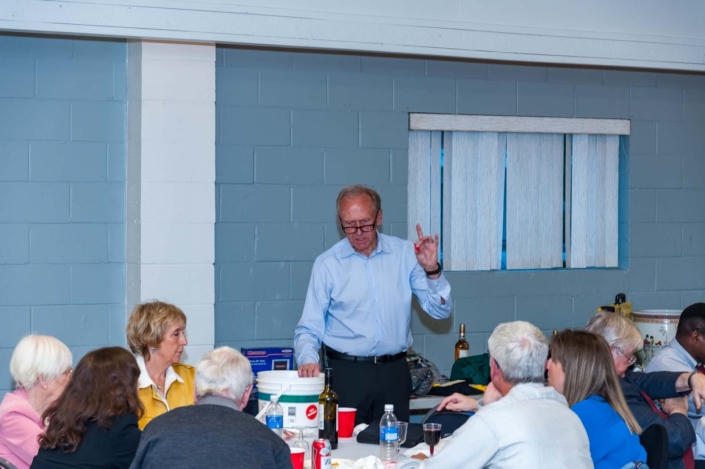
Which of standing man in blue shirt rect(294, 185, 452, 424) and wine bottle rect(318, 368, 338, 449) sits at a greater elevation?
standing man in blue shirt rect(294, 185, 452, 424)

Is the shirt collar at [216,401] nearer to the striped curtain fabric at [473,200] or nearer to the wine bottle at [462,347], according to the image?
the wine bottle at [462,347]

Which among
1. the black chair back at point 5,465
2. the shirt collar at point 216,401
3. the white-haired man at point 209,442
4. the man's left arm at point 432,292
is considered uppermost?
the man's left arm at point 432,292

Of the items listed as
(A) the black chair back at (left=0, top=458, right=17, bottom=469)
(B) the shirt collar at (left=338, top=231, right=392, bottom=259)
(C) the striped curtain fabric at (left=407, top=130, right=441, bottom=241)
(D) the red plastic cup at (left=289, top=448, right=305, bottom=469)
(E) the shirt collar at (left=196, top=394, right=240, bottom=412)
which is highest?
(C) the striped curtain fabric at (left=407, top=130, right=441, bottom=241)

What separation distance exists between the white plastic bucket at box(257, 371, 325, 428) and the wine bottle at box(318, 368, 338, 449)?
1.6 inches

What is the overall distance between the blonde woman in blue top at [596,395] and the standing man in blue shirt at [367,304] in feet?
4.04

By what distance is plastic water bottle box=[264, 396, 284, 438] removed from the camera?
3156 millimetres

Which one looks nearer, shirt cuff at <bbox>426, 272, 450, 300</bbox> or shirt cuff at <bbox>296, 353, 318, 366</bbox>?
shirt cuff at <bbox>296, 353, 318, 366</bbox>

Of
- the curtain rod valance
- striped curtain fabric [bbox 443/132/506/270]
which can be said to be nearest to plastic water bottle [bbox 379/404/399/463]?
striped curtain fabric [bbox 443/132/506/270]

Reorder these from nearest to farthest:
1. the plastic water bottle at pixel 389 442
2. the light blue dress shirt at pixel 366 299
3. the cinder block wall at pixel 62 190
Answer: the plastic water bottle at pixel 389 442, the light blue dress shirt at pixel 366 299, the cinder block wall at pixel 62 190

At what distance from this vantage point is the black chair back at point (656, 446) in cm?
284

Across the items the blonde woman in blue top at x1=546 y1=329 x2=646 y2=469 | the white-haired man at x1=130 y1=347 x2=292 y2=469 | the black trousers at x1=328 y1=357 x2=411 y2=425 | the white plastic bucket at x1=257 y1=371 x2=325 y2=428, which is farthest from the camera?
the black trousers at x1=328 y1=357 x2=411 y2=425

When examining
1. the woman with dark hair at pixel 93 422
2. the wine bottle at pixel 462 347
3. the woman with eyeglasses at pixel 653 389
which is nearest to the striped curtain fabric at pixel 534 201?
the wine bottle at pixel 462 347

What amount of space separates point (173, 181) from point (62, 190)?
601mm

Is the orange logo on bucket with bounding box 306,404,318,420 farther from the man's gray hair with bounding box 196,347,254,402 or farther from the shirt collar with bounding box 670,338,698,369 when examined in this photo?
the shirt collar with bounding box 670,338,698,369
